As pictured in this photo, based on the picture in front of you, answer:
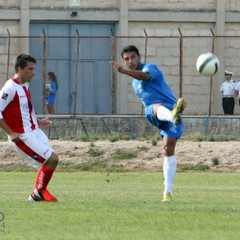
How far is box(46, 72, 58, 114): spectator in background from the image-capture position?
4259cm

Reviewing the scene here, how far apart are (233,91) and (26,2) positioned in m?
8.57

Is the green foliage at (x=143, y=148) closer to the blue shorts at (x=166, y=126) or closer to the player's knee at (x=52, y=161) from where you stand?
the blue shorts at (x=166, y=126)

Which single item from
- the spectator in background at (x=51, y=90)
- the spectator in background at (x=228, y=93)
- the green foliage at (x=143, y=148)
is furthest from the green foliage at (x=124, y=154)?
the spectator in background at (x=228, y=93)

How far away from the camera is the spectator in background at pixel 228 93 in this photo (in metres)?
44.0

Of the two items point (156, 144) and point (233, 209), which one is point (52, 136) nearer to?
point (156, 144)

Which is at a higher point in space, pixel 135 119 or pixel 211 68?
pixel 211 68

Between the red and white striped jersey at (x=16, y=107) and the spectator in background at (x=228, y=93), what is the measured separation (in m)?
26.8

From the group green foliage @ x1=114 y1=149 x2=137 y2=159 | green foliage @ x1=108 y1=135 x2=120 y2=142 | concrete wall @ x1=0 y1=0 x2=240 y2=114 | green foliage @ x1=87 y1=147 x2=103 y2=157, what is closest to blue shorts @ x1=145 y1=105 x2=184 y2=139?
green foliage @ x1=114 y1=149 x2=137 y2=159

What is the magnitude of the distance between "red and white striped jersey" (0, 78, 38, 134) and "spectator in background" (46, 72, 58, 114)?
24897 millimetres

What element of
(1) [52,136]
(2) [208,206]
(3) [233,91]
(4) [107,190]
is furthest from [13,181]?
(3) [233,91]

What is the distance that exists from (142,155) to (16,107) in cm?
1597

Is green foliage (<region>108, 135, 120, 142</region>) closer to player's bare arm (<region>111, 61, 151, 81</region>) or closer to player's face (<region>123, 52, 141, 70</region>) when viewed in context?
player's face (<region>123, 52, 141, 70</region>)

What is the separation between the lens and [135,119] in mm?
39344

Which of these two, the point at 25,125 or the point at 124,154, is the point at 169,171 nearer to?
the point at 25,125
